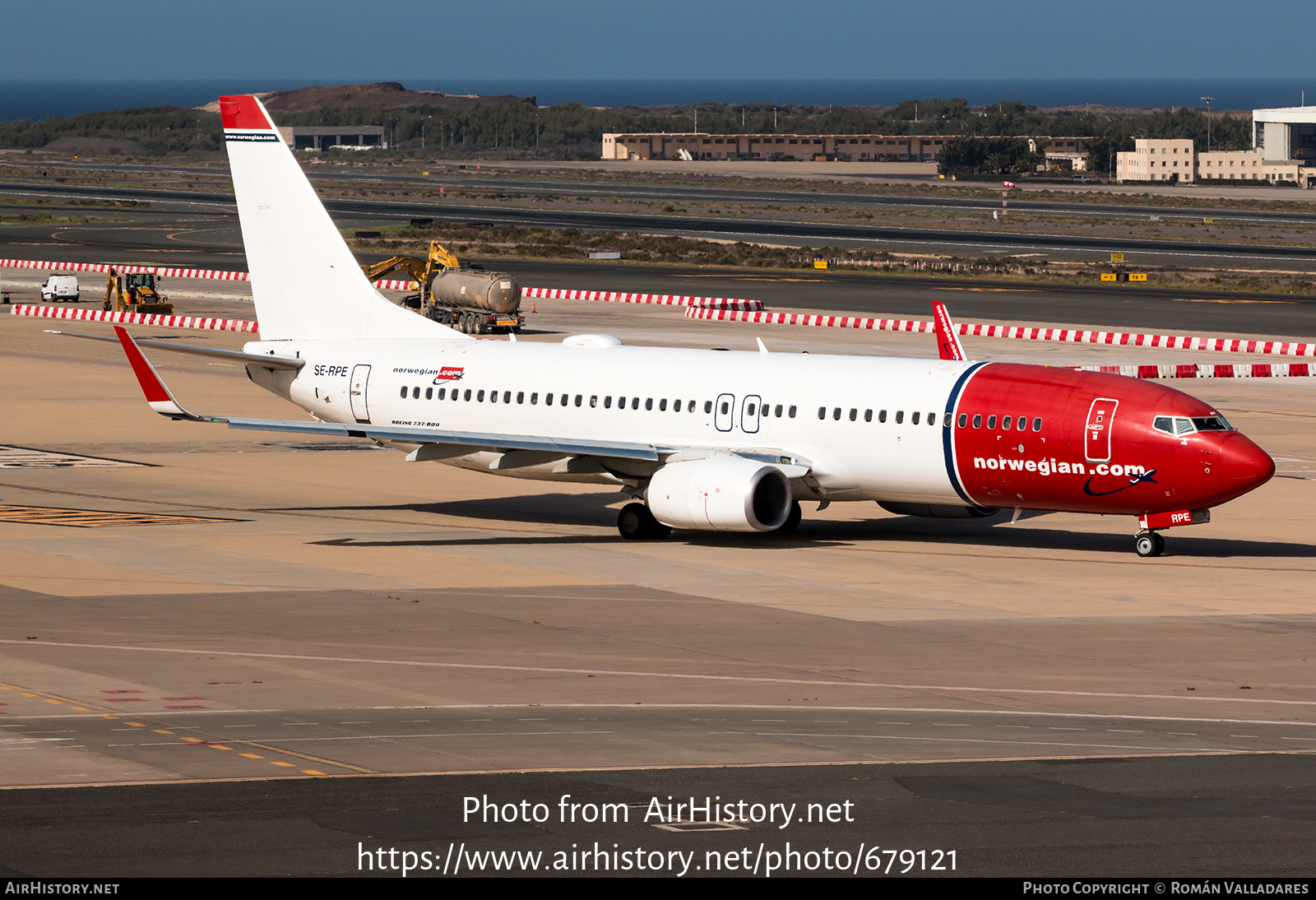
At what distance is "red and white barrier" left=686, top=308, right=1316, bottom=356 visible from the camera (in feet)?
284

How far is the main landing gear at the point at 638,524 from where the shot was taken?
4494 centimetres

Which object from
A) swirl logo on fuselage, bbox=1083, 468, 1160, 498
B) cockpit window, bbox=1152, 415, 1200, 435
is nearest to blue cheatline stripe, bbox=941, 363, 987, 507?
swirl logo on fuselage, bbox=1083, 468, 1160, 498

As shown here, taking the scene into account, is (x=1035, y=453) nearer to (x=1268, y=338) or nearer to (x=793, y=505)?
(x=793, y=505)

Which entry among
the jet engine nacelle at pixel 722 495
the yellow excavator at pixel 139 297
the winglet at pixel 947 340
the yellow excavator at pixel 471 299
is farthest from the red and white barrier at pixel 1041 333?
the jet engine nacelle at pixel 722 495

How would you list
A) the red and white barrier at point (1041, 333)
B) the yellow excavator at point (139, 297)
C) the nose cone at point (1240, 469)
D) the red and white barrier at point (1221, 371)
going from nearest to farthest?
the nose cone at point (1240, 469), the red and white barrier at point (1221, 371), the red and white barrier at point (1041, 333), the yellow excavator at point (139, 297)

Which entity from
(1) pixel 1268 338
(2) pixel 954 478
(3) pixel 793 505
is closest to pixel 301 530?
(3) pixel 793 505

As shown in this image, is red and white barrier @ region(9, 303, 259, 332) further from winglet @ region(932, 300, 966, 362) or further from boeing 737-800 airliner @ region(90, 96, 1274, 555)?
winglet @ region(932, 300, 966, 362)

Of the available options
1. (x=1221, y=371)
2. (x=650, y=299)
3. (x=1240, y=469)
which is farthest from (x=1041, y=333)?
(x=1240, y=469)

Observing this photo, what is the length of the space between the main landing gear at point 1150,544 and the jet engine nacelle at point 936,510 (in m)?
3.39

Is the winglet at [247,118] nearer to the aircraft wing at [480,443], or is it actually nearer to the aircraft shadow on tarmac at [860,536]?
the aircraft wing at [480,443]

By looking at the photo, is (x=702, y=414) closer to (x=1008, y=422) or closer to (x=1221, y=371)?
(x=1008, y=422)

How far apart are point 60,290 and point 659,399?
7107cm

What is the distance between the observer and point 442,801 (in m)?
21.5

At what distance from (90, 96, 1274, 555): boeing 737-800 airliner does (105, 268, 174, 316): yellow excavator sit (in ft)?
169
